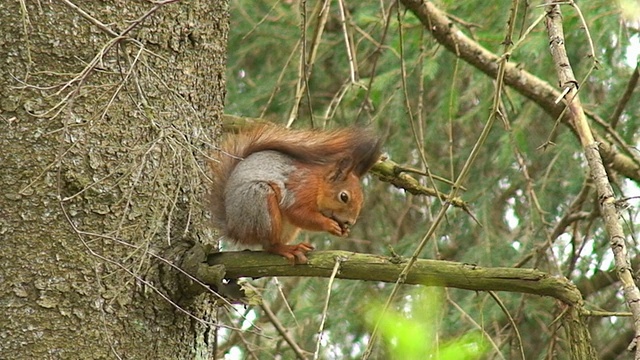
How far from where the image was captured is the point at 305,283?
3.83 meters

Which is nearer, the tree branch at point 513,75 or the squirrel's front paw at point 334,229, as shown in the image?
the squirrel's front paw at point 334,229

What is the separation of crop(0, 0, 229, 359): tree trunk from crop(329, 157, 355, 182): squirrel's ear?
19.4 inches

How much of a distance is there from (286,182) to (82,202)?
1.84 feet

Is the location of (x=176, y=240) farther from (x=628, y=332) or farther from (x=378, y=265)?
(x=628, y=332)

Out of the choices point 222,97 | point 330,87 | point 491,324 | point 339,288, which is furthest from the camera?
point 330,87

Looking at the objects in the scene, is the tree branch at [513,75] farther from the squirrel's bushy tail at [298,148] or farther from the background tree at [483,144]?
the squirrel's bushy tail at [298,148]

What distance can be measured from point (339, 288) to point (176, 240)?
167 cm

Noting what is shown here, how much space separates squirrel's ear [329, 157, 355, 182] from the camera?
2.51 meters

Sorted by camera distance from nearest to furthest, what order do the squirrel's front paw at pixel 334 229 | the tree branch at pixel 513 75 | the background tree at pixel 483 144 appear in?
1. the squirrel's front paw at pixel 334 229
2. the tree branch at pixel 513 75
3. the background tree at pixel 483 144

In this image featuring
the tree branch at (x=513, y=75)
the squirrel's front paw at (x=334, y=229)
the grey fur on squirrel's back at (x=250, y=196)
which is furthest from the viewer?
the tree branch at (x=513, y=75)

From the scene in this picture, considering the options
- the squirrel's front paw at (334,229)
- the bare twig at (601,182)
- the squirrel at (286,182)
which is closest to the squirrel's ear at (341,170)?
the squirrel at (286,182)

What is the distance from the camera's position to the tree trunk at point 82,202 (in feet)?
6.35

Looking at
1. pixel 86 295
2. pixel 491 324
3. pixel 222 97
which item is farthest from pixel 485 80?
pixel 86 295

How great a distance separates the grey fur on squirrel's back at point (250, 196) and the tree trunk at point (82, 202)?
227mm
